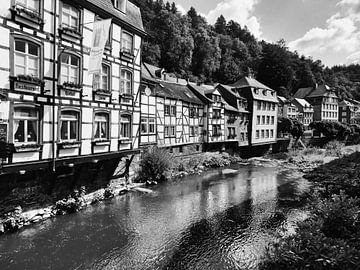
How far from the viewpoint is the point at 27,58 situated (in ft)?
33.3

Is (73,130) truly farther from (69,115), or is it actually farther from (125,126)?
(125,126)

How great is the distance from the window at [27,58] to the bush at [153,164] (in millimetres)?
9915

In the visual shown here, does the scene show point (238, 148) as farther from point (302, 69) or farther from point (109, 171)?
point (302, 69)

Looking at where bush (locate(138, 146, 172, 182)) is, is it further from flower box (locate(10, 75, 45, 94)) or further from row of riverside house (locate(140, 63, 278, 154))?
flower box (locate(10, 75, 45, 94))

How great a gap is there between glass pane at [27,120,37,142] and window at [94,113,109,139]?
3.21 meters

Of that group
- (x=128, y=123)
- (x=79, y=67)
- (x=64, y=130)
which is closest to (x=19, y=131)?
(x=64, y=130)

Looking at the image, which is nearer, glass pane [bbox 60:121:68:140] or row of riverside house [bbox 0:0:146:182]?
row of riverside house [bbox 0:0:146:182]

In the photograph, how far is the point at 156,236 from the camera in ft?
35.6

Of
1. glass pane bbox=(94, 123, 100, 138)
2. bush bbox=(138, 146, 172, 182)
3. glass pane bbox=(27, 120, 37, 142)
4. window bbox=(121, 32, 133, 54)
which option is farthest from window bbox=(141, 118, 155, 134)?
glass pane bbox=(27, 120, 37, 142)

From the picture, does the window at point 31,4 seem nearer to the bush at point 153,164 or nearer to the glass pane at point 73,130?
the glass pane at point 73,130

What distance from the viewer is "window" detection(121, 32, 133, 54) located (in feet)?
49.0

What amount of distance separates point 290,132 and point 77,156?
127 ft

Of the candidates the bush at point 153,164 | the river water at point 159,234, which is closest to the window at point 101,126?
the river water at point 159,234

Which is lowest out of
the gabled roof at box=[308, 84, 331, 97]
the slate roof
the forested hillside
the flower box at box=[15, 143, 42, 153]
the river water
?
the river water
